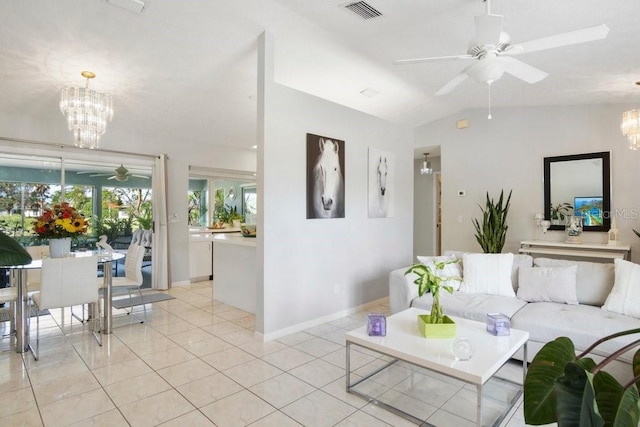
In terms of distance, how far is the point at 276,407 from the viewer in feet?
7.42

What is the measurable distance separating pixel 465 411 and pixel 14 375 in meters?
3.30

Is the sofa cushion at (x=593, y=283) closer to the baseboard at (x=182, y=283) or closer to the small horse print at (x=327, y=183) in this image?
the small horse print at (x=327, y=183)

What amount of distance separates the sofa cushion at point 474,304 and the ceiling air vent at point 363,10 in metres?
2.69

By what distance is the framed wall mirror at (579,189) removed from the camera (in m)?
4.82

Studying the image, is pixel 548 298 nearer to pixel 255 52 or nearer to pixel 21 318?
pixel 255 52

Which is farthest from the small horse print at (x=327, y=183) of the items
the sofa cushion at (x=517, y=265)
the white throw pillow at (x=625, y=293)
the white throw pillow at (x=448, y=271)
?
the white throw pillow at (x=625, y=293)

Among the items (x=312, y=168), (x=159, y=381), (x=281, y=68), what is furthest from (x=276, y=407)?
(x=281, y=68)

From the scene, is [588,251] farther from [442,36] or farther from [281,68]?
[281,68]

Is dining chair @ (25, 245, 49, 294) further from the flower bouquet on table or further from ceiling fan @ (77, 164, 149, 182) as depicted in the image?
ceiling fan @ (77, 164, 149, 182)

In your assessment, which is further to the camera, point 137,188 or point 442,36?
point 137,188

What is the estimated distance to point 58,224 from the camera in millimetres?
3322

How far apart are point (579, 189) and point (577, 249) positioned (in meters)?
0.88

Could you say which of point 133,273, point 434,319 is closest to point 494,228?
point 434,319

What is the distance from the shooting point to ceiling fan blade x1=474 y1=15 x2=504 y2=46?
7.02 ft
